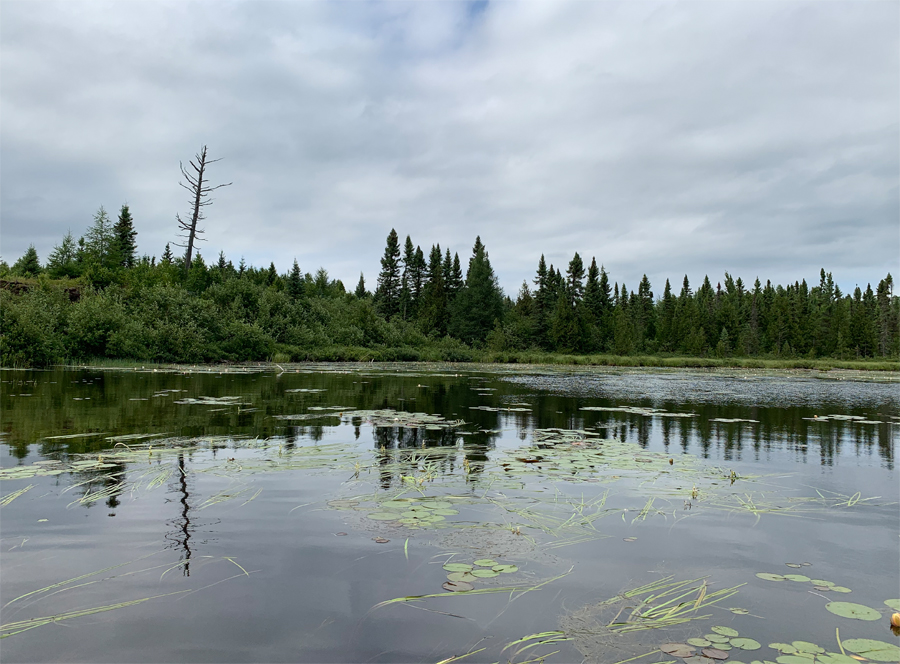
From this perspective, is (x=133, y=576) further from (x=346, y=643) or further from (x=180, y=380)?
(x=180, y=380)

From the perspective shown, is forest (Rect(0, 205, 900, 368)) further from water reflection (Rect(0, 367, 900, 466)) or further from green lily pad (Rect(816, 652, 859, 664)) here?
green lily pad (Rect(816, 652, 859, 664))

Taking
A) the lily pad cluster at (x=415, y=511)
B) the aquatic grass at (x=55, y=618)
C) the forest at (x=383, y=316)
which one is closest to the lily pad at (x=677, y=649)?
the lily pad cluster at (x=415, y=511)

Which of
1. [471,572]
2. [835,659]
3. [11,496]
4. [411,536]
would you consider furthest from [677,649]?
[11,496]

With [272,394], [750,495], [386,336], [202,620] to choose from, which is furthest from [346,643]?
[386,336]

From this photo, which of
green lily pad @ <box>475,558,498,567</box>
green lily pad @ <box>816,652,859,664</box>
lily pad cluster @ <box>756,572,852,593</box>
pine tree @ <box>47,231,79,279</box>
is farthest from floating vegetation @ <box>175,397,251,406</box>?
pine tree @ <box>47,231,79,279</box>

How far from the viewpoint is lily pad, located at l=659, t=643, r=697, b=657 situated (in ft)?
9.69

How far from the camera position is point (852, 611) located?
11.3ft

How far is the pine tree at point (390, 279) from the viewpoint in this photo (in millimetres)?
81312

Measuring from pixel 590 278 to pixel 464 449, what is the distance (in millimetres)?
81219

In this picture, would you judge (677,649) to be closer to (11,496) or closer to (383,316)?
(11,496)

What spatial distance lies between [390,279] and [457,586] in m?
78.9

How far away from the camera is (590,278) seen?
283 feet

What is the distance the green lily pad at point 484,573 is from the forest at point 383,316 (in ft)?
89.3

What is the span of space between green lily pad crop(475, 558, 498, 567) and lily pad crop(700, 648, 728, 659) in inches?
60.7
